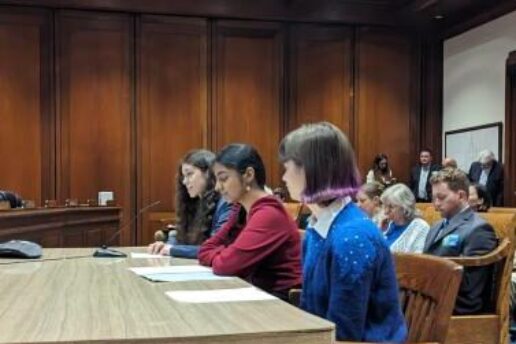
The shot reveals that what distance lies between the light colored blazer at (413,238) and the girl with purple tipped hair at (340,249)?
6.68 feet

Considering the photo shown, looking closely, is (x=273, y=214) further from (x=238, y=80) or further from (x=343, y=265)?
(x=238, y=80)

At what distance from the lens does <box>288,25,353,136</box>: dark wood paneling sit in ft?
29.2

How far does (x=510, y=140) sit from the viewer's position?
784 cm

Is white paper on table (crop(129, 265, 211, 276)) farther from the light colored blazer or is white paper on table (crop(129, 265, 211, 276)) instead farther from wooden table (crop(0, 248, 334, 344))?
the light colored blazer

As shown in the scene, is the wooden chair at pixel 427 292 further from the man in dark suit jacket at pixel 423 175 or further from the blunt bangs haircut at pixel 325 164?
the man in dark suit jacket at pixel 423 175

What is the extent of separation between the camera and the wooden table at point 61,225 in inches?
136

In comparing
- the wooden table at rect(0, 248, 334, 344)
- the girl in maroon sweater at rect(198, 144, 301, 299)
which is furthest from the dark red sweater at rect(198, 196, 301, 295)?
the wooden table at rect(0, 248, 334, 344)

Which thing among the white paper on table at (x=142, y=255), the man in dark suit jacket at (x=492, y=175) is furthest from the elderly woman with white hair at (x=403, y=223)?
the man in dark suit jacket at (x=492, y=175)

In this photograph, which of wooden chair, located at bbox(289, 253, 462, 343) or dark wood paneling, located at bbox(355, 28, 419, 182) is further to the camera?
dark wood paneling, located at bbox(355, 28, 419, 182)

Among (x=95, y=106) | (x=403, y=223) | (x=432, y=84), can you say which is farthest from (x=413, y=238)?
(x=432, y=84)

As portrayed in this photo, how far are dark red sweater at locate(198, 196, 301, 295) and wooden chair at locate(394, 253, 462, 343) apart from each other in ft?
1.36

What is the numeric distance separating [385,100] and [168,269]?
23.7 feet

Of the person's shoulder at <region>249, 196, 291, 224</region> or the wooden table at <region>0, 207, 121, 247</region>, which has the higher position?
the person's shoulder at <region>249, 196, 291, 224</region>

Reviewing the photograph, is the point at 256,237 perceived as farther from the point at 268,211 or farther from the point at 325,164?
the point at 325,164
